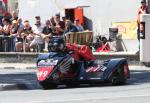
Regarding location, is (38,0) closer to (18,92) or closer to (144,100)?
(18,92)

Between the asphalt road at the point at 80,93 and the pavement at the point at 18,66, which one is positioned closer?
the asphalt road at the point at 80,93

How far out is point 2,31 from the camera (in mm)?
25750

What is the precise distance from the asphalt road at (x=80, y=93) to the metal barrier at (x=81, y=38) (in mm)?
4709

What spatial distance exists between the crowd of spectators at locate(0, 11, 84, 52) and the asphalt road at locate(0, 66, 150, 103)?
4.81 meters

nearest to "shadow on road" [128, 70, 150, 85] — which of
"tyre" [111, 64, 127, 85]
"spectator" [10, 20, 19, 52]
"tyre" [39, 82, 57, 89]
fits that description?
"tyre" [111, 64, 127, 85]

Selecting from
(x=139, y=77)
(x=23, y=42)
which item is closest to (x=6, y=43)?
(x=23, y=42)

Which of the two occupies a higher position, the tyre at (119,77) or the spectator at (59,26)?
the spectator at (59,26)

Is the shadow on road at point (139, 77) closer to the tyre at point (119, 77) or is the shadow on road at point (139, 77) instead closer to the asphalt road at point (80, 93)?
the asphalt road at point (80, 93)

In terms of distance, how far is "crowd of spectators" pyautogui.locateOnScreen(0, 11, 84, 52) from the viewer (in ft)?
79.4

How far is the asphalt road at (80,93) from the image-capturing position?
1332 centimetres

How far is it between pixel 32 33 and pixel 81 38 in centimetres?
197

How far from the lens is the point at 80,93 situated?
14867mm

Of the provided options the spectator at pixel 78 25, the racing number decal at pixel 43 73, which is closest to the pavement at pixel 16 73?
the racing number decal at pixel 43 73

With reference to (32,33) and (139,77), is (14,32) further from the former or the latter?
(139,77)
